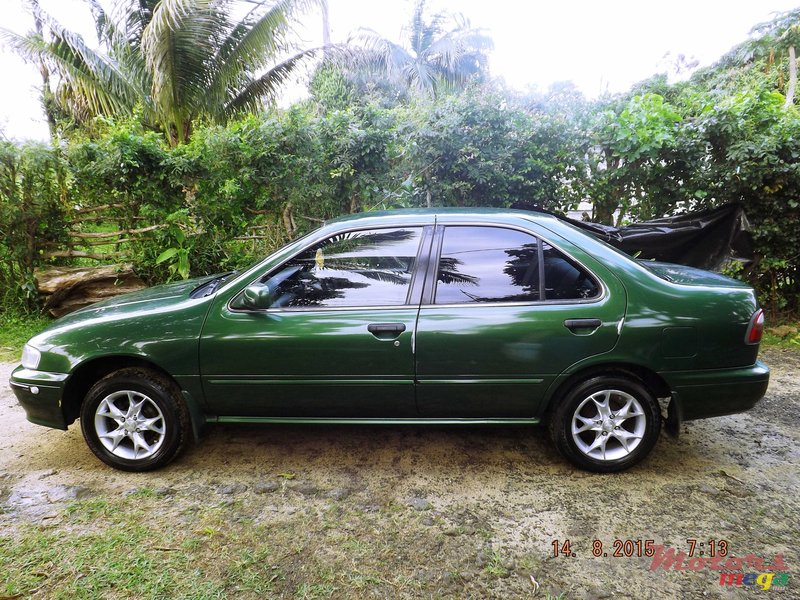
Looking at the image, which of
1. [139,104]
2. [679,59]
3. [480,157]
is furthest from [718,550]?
[679,59]

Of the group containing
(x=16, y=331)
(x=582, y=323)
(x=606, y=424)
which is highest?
(x=582, y=323)

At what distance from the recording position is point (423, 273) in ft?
9.27

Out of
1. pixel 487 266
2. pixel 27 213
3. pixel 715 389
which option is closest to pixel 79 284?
pixel 27 213

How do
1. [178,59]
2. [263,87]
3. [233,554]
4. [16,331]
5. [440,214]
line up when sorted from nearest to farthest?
[233,554]
[440,214]
[16,331]
[178,59]
[263,87]

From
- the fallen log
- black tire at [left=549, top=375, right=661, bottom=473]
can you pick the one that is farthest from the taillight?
the fallen log

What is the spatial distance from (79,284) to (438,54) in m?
21.7

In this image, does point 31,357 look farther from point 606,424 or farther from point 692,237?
point 692,237

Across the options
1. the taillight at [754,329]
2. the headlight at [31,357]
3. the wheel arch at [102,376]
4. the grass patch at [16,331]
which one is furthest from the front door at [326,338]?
the grass patch at [16,331]

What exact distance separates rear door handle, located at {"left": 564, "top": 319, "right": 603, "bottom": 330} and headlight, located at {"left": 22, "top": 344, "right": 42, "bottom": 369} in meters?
3.23

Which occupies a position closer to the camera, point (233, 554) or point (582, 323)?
point (233, 554)

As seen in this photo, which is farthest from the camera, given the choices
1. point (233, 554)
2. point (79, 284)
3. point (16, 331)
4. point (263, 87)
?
point (263, 87)

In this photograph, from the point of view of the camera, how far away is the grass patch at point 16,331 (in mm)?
5352

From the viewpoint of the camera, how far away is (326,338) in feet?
8.96

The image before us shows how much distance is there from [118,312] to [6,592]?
151 cm
